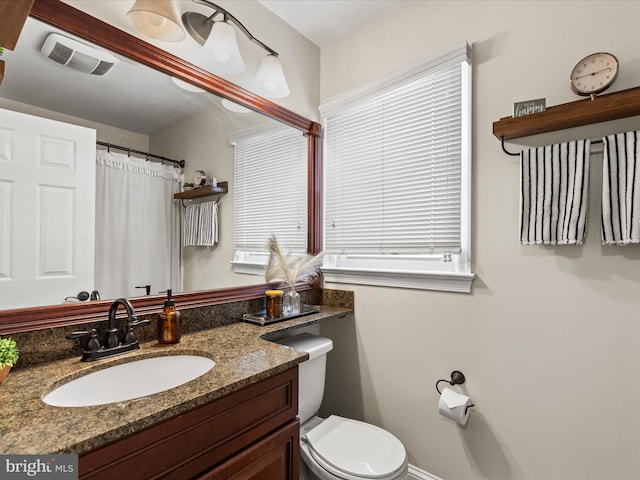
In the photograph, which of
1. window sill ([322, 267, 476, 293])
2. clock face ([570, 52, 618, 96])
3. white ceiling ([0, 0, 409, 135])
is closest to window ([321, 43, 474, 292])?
window sill ([322, 267, 476, 293])

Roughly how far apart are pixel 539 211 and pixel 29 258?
1.82 m

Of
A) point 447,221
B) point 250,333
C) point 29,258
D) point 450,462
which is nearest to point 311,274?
point 250,333

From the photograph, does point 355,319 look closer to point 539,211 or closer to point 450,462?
point 450,462

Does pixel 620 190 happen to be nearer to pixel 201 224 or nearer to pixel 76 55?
pixel 201 224

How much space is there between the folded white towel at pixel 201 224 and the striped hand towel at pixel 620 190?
1.59 meters

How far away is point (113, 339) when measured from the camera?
113cm

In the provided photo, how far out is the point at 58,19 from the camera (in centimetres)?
111

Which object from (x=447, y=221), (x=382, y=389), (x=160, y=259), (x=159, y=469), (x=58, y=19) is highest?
(x=58, y=19)

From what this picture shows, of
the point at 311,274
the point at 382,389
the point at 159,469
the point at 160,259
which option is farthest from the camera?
the point at 311,274

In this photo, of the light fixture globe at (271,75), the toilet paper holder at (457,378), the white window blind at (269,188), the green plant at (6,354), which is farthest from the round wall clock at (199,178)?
the toilet paper holder at (457,378)

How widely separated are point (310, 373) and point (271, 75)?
154 centimetres

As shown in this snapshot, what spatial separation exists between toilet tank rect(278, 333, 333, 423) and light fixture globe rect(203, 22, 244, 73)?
1.40 meters

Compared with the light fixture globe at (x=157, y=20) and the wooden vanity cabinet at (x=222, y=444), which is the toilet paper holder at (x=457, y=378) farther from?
the light fixture globe at (x=157, y=20)

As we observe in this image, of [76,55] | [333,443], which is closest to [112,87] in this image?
[76,55]
